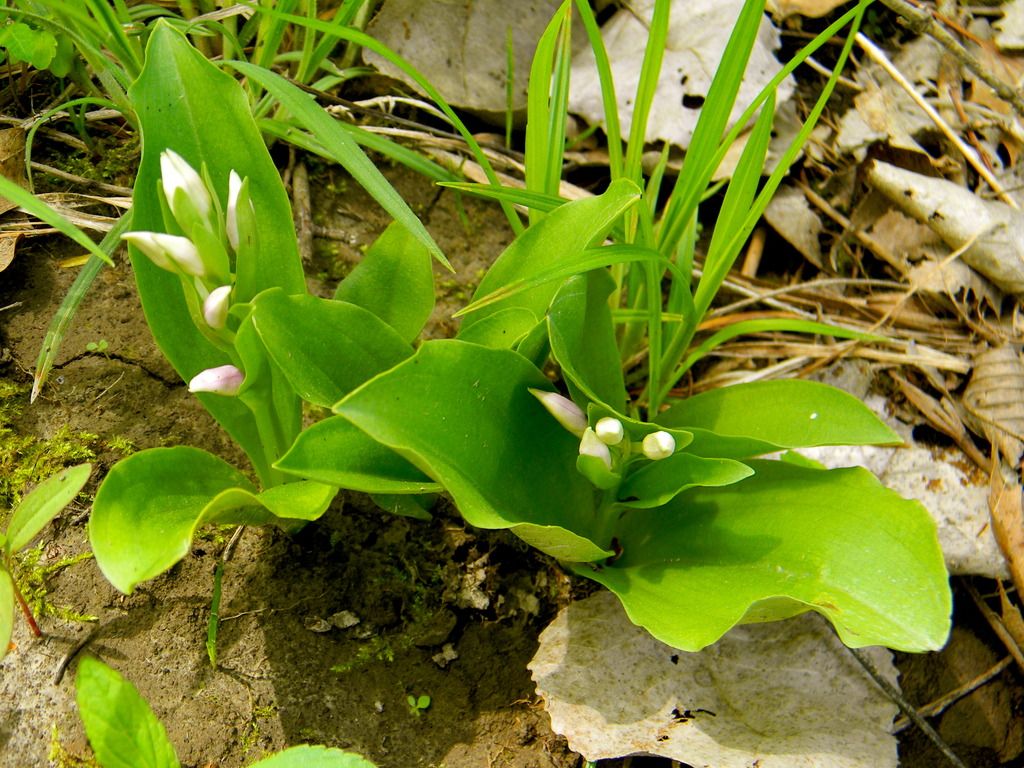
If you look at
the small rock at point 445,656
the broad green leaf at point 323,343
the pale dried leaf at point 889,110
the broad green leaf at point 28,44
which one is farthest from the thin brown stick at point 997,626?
the broad green leaf at point 28,44

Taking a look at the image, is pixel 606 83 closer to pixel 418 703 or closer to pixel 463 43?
pixel 463 43

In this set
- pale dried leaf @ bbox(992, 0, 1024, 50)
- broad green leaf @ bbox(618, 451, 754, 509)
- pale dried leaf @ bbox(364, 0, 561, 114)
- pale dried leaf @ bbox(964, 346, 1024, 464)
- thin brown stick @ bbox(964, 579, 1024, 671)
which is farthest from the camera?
pale dried leaf @ bbox(992, 0, 1024, 50)

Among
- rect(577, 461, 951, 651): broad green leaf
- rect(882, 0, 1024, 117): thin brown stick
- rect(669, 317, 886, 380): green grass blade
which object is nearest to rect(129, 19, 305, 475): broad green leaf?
rect(577, 461, 951, 651): broad green leaf

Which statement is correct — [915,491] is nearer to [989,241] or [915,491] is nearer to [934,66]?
[989,241]

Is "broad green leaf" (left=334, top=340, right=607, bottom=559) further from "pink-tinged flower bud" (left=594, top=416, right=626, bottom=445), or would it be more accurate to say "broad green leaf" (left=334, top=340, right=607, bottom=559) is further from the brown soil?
the brown soil

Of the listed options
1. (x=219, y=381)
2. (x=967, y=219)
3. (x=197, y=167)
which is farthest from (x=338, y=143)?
(x=967, y=219)

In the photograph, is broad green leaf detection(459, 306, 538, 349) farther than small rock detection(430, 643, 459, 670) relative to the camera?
No

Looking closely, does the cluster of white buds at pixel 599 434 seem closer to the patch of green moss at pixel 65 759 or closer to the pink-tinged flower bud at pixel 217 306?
the pink-tinged flower bud at pixel 217 306

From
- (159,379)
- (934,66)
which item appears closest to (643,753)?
(159,379)
